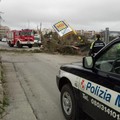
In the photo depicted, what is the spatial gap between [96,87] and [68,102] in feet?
4.72

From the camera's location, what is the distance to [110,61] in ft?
13.6

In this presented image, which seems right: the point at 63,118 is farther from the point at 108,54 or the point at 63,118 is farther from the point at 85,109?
the point at 108,54

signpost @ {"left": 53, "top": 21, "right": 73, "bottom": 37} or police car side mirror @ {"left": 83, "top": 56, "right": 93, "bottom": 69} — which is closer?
police car side mirror @ {"left": 83, "top": 56, "right": 93, "bottom": 69}

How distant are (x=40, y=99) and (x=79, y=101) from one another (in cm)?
266

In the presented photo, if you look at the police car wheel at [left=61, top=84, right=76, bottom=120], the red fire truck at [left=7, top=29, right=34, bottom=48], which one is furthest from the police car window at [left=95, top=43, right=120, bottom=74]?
the red fire truck at [left=7, top=29, right=34, bottom=48]

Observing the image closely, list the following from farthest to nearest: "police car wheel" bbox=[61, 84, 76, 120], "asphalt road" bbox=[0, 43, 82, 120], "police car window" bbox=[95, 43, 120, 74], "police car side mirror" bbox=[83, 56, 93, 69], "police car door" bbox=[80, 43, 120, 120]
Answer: "asphalt road" bbox=[0, 43, 82, 120], "police car wheel" bbox=[61, 84, 76, 120], "police car side mirror" bbox=[83, 56, 93, 69], "police car window" bbox=[95, 43, 120, 74], "police car door" bbox=[80, 43, 120, 120]

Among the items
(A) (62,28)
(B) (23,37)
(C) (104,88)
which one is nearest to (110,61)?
(C) (104,88)

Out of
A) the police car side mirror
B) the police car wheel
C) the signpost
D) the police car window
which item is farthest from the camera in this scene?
the signpost

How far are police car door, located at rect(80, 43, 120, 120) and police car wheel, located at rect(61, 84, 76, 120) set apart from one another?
512mm

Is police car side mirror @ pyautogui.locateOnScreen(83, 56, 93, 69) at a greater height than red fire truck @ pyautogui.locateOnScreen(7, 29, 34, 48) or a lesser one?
lesser

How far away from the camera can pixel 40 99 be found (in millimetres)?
7277

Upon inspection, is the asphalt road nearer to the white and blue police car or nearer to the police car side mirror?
the white and blue police car

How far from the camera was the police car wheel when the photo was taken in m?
5.05

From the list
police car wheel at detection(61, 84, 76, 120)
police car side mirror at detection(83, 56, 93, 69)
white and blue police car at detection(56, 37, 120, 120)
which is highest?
police car side mirror at detection(83, 56, 93, 69)
